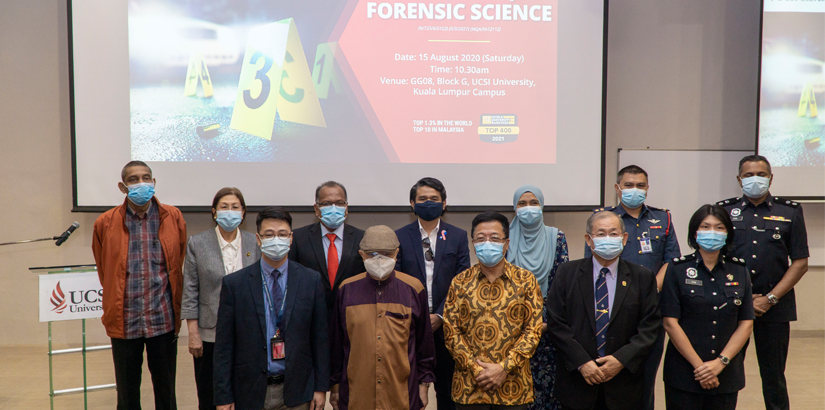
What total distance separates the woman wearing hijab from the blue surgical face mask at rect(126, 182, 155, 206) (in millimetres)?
1991

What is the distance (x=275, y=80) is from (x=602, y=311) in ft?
10.8

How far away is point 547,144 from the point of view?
4.53 meters

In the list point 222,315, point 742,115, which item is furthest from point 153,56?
point 742,115

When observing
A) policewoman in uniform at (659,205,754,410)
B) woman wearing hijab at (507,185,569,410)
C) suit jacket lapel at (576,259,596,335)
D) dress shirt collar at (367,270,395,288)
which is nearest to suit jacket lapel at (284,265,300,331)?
dress shirt collar at (367,270,395,288)

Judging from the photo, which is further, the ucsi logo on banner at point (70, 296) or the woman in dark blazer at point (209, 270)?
→ the ucsi logo on banner at point (70, 296)

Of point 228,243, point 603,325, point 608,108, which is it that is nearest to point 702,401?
point 603,325

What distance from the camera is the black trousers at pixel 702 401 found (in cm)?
230

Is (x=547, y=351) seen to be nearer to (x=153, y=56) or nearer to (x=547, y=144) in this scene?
(x=547, y=144)

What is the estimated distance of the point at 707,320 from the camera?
7.54 feet

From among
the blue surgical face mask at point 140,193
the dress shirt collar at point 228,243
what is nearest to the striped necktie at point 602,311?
the dress shirt collar at point 228,243

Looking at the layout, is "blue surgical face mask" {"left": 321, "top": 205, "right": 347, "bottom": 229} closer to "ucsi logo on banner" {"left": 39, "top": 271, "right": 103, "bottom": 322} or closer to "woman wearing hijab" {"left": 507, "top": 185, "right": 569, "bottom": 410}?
"woman wearing hijab" {"left": 507, "top": 185, "right": 569, "bottom": 410}

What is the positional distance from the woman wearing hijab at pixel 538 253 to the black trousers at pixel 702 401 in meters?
0.57

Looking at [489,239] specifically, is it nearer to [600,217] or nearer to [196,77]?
[600,217]

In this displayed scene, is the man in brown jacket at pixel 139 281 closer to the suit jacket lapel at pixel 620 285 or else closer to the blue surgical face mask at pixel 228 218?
the blue surgical face mask at pixel 228 218
